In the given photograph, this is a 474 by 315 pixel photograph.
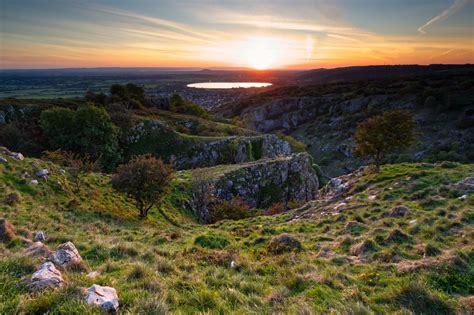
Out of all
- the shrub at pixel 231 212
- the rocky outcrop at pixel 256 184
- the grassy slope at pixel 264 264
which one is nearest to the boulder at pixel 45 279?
the grassy slope at pixel 264 264

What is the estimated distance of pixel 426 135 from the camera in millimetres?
61344

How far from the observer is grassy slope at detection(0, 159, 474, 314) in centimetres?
588

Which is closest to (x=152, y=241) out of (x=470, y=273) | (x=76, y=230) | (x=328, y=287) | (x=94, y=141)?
(x=76, y=230)

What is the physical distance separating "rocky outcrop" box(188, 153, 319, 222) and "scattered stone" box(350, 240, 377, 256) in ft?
62.0

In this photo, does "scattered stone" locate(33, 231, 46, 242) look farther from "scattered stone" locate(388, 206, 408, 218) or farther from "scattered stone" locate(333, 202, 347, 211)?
"scattered stone" locate(388, 206, 408, 218)

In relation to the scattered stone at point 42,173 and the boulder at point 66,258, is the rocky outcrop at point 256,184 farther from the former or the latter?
the boulder at point 66,258

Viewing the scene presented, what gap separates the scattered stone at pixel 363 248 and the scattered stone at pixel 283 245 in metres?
2.01

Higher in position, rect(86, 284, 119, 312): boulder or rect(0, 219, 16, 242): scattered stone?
rect(86, 284, 119, 312): boulder

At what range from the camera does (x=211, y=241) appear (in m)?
12.1

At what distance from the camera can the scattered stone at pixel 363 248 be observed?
10.3 metres

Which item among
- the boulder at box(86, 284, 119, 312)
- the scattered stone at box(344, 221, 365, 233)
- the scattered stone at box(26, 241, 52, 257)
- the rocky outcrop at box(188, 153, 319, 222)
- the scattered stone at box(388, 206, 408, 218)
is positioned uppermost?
the boulder at box(86, 284, 119, 312)

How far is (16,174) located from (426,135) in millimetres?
70559

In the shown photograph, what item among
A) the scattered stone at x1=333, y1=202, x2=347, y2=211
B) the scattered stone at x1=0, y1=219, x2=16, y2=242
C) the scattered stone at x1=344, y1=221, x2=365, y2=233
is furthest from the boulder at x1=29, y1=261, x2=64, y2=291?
the scattered stone at x1=333, y1=202, x2=347, y2=211

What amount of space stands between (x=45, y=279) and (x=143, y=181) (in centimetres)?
1476
